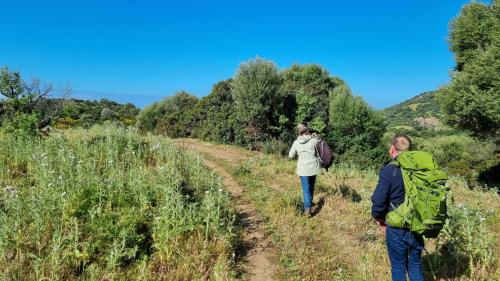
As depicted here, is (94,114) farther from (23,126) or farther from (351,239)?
(351,239)

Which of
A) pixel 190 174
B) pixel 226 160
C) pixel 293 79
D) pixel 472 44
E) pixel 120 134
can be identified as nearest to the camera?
pixel 190 174

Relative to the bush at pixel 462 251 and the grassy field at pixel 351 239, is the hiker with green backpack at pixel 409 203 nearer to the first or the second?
the grassy field at pixel 351 239

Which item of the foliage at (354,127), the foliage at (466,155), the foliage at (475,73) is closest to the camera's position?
→ the foliage at (475,73)

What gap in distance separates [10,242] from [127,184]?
7.82ft

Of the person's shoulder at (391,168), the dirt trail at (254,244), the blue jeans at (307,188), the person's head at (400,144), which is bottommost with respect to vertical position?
the dirt trail at (254,244)

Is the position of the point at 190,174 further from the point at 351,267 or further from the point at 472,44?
the point at 472,44

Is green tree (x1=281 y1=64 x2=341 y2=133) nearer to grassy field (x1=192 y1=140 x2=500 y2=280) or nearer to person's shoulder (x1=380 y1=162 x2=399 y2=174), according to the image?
grassy field (x1=192 y1=140 x2=500 y2=280)

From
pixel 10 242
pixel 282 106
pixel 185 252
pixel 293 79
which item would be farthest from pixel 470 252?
pixel 293 79

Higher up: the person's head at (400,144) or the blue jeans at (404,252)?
the person's head at (400,144)

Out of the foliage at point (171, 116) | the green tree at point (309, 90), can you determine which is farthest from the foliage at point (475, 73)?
the foliage at point (171, 116)

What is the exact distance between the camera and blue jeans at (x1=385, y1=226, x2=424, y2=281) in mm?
4316

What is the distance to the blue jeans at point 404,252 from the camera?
14.2 ft

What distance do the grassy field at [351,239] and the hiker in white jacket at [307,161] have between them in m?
0.49

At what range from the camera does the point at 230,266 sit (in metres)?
5.63
